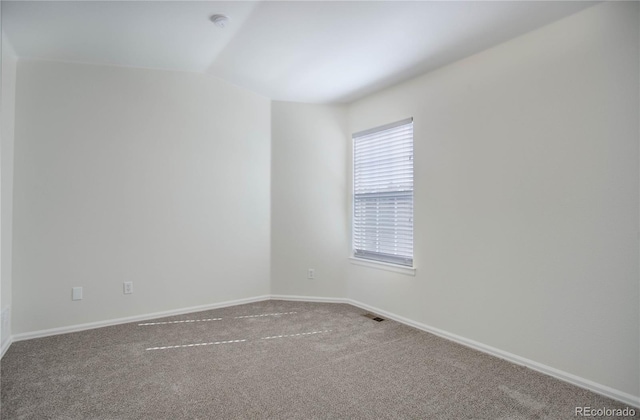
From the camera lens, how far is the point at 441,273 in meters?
3.19

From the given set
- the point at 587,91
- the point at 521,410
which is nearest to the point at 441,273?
the point at 521,410

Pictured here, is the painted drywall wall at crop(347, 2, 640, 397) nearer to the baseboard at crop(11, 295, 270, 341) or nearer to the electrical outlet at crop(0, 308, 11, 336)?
the baseboard at crop(11, 295, 270, 341)

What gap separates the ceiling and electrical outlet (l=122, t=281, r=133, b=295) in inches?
84.8

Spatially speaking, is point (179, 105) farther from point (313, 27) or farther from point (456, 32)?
point (456, 32)

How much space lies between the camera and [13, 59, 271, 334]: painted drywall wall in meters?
3.12

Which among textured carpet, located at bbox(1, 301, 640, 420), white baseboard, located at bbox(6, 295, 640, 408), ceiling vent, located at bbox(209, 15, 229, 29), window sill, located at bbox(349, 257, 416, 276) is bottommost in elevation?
textured carpet, located at bbox(1, 301, 640, 420)

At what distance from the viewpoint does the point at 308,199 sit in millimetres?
4383

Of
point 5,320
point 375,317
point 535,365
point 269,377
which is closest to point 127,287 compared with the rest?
point 5,320

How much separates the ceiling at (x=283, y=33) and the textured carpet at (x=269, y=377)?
2.43 metres

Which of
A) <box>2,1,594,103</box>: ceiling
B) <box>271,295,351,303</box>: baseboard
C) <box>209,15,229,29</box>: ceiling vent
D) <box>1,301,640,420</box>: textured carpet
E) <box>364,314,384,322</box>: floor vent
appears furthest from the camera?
<box>271,295,351,303</box>: baseboard

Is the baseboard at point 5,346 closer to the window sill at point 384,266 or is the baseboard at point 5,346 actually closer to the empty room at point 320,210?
the empty room at point 320,210

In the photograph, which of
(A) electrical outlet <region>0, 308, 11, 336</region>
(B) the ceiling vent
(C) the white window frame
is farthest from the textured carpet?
(B) the ceiling vent

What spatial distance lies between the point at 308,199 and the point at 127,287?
2176 millimetres

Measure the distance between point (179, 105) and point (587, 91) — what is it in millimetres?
3605
